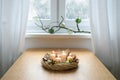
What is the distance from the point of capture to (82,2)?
2.54 metres

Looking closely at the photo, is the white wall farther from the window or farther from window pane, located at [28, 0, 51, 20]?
window pane, located at [28, 0, 51, 20]

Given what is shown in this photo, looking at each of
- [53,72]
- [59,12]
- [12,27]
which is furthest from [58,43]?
[53,72]

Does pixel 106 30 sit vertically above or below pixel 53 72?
above

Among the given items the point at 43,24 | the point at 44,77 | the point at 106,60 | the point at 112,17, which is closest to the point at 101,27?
the point at 112,17

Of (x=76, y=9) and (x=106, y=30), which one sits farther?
(x=76, y=9)

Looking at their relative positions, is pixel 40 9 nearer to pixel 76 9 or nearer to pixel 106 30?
pixel 76 9

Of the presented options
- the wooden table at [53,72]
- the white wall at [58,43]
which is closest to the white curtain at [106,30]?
the white wall at [58,43]

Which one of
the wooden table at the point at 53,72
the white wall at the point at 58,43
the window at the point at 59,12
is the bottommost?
the wooden table at the point at 53,72

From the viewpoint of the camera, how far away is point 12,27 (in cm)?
234

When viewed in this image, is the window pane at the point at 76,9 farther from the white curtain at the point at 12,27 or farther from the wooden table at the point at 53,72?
the wooden table at the point at 53,72

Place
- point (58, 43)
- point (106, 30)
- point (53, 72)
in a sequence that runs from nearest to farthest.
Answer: point (53, 72)
point (106, 30)
point (58, 43)

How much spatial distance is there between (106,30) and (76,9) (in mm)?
453

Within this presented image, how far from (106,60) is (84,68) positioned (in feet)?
2.45

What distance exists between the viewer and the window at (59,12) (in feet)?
8.34
